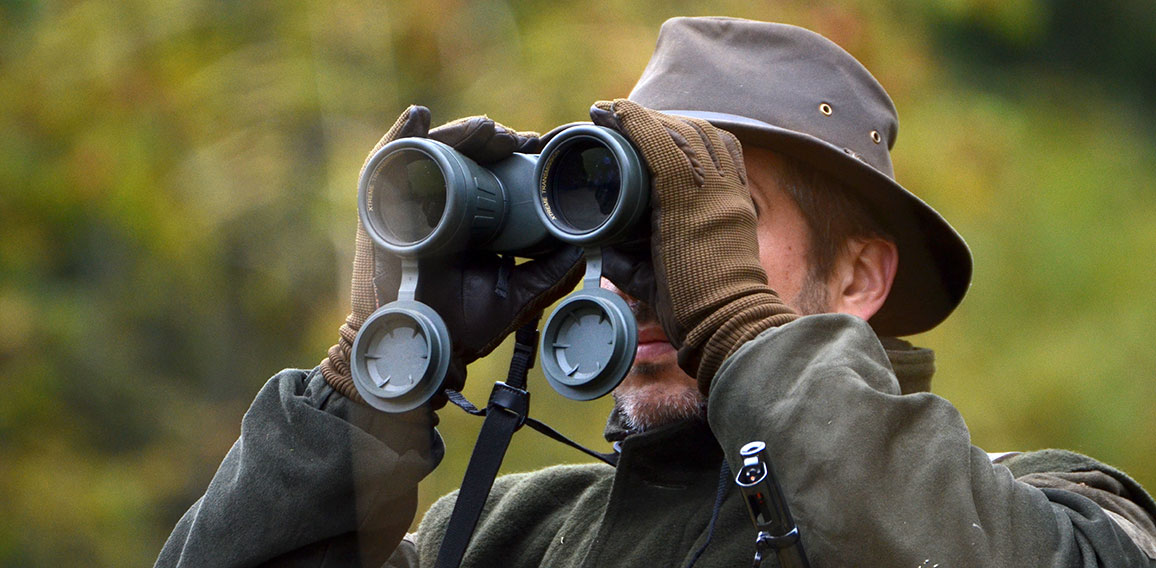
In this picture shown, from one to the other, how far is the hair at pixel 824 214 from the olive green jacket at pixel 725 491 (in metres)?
0.35

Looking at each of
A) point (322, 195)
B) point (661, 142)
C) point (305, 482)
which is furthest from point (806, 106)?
point (322, 195)

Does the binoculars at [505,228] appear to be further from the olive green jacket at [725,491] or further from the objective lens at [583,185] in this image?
the olive green jacket at [725,491]

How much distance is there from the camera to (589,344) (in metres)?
1.51

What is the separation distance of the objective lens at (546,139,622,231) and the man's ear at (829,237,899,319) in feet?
2.00

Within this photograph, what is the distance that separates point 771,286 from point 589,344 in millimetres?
517

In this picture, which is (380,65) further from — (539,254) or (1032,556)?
(1032,556)

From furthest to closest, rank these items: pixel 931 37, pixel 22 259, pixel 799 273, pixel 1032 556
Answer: pixel 22 259 < pixel 931 37 < pixel 799 273 < pixel 1032 556

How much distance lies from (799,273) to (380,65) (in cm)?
274

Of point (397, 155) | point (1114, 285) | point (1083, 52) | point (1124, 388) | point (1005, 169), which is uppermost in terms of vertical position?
point (397, 155)

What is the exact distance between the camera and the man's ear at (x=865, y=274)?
2066 millimetres

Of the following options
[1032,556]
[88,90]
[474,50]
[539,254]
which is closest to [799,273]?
[539,254]

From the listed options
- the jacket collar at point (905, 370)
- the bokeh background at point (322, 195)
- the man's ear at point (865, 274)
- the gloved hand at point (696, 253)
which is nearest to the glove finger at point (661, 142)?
the gloved hand at point (696, 253)

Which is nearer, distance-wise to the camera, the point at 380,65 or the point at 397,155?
the point at 397,155

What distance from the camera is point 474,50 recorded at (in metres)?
4.52
